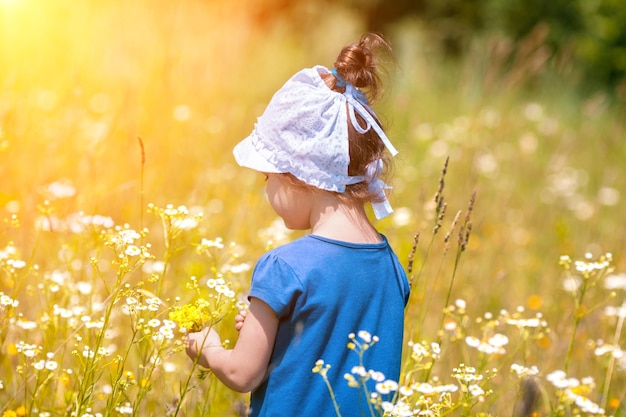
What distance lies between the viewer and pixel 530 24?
1213cm

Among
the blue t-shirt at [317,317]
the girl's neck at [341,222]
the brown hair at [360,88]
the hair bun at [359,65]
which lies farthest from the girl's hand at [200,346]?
the hair bun at [359,65]

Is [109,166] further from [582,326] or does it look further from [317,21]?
[317,21]

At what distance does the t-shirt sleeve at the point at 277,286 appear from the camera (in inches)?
64.7

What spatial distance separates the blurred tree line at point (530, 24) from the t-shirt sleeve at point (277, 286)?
7389 millimetres

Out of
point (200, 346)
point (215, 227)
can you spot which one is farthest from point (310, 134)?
point (215, 227)

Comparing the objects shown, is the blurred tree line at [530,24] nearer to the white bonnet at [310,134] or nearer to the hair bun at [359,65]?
the hair bun at [359,65]

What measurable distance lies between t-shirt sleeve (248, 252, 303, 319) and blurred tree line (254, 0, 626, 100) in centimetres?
739

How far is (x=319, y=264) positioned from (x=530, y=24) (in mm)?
11358

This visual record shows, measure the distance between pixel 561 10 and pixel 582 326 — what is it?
32.8 ft

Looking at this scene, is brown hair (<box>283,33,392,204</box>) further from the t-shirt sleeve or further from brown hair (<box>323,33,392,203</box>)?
the t-shirt sleeve

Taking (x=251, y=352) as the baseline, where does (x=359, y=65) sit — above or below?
above

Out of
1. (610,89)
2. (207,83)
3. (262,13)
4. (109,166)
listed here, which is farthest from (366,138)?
(262,13)

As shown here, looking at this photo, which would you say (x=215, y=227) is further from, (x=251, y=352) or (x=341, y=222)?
(x=251, y=352)

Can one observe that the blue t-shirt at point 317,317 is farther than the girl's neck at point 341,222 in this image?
No
